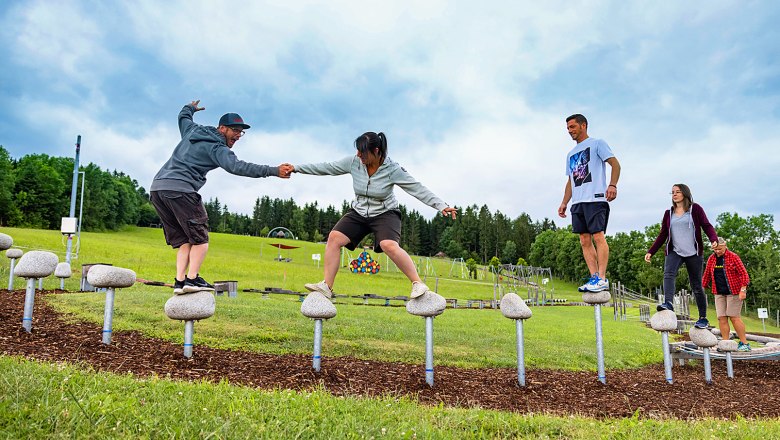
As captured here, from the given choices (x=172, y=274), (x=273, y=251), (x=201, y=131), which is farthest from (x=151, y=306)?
(x=273, y=251)

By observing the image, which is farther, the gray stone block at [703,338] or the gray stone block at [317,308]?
the gray stone block at [703,338]

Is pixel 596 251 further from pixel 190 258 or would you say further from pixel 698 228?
pixel 190 258

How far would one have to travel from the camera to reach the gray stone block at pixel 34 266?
5.93 meters

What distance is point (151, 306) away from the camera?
351 inches

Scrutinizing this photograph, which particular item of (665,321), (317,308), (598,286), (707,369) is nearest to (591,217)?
(598,286)

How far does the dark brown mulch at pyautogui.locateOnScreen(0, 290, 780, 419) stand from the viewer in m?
4.65

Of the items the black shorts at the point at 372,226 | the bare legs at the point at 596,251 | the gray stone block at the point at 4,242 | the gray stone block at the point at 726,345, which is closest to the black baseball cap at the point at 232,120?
the black shorts at the point at 372,226

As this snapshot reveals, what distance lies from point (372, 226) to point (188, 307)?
2283mm

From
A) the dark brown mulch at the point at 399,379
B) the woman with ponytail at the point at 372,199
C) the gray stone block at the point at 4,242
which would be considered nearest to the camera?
the dark brown mulch at the point at 399,379

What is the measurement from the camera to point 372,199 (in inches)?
232

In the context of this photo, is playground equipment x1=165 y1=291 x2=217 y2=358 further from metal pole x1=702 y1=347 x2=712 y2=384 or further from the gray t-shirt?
metal pole x1=702 y1=347 x2=712 y2=384

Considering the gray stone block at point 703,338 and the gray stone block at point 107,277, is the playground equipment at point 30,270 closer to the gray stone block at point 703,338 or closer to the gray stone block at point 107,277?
the gray stone block at point 107,277

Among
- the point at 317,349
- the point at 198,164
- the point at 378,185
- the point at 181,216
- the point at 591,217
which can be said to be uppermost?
the point at 198,164

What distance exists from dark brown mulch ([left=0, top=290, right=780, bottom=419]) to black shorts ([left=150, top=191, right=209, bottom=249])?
53.0 inches
